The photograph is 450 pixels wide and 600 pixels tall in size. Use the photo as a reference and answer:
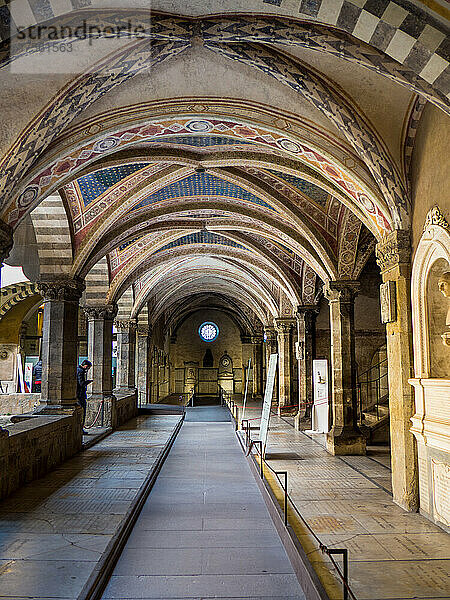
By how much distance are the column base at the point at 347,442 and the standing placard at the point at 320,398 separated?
1857 millimetres

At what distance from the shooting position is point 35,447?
27.4 ft

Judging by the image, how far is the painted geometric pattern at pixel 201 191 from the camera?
442 inches

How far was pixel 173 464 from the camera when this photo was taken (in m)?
10.2

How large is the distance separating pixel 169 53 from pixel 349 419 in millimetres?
7974

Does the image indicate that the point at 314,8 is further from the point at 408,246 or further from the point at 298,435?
the point at 298,435

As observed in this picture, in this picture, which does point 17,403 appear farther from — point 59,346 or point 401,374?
point 401,374

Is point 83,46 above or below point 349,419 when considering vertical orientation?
above

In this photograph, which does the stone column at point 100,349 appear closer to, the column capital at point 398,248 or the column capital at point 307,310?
the column capital at point 307,310

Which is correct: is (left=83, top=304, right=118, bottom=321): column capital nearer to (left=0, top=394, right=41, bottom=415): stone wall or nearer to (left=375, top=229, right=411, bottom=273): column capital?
(left=0, top=394, right=41, bottom=415): stone wall

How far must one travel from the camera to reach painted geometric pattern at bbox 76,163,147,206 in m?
10.1

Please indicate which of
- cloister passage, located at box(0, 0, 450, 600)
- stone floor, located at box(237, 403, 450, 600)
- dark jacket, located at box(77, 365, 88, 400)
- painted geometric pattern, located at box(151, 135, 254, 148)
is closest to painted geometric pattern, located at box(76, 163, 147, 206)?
cloister passage, located at box(0, 0, 450, 600)

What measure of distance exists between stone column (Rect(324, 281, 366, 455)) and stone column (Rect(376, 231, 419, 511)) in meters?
3.61

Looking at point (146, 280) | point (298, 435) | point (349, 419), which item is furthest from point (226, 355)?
point (349, 419)

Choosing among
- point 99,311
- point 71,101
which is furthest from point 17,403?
point 71,101
